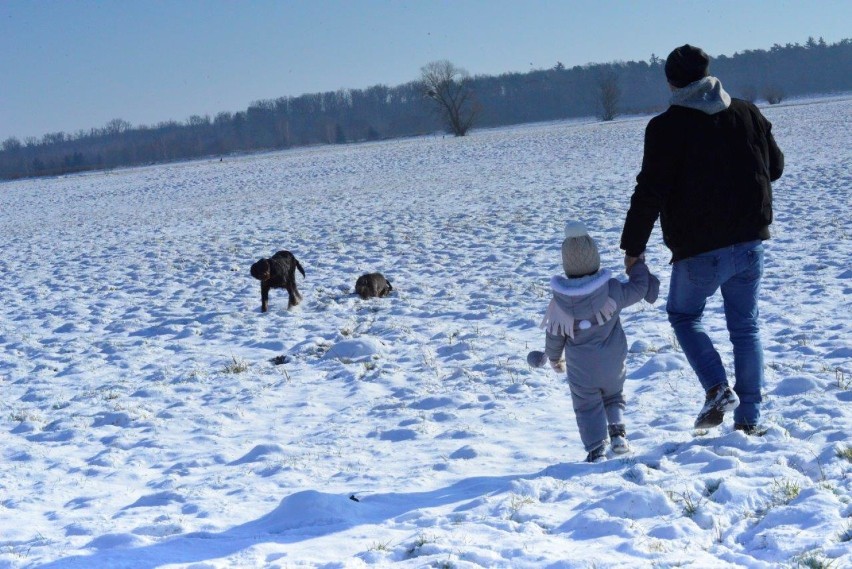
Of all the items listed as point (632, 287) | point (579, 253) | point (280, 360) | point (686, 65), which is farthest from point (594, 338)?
point (280, 360)

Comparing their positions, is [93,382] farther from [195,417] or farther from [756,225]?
[756,225]

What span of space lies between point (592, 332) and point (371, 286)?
5.34 metres

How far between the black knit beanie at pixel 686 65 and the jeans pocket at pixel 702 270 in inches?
35.0

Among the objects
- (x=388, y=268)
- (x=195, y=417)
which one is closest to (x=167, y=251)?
(x=388, y=268)

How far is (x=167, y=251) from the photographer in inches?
584

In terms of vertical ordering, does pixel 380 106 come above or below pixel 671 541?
above

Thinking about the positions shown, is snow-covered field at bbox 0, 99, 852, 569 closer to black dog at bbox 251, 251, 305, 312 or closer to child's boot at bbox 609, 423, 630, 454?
child's boot at bbox 609, 423, 630, 454

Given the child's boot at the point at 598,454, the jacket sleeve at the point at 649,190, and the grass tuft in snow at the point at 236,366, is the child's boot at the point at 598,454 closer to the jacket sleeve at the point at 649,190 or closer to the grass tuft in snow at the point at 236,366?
the jacket sleeve at the point at 649,190

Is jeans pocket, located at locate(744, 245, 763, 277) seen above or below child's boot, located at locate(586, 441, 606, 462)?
above

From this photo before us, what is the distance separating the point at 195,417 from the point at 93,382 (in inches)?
65.1

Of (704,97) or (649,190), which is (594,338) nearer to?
(649,190)

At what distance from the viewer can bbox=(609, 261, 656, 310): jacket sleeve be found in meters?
4.25

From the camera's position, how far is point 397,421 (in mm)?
5578

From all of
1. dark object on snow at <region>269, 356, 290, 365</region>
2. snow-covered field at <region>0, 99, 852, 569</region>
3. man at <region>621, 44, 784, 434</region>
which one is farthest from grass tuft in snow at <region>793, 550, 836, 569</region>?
dark object on snow at <region>269, 356, 290, 365</region>
